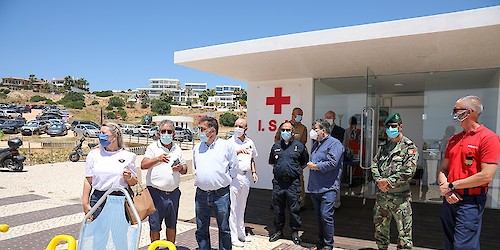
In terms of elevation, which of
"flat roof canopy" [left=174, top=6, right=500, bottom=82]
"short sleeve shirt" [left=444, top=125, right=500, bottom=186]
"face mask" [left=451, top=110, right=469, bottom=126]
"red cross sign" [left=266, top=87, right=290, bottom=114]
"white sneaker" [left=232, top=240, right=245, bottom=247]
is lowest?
"white sneaker" [left=232, top=240, right=245, bottom=247]

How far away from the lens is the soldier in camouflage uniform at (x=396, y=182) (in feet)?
9.69

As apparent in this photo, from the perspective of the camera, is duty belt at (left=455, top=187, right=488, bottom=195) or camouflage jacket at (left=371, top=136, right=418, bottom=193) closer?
duty belt at (left=455, top=187, right=488, bottom=195)

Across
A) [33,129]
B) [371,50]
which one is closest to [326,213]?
[371,50]

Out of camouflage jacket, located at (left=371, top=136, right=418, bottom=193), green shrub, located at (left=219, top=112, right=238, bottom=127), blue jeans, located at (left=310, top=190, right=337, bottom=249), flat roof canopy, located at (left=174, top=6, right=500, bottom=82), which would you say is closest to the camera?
camouflage jacket, located at (left=371, top=136, right=418, bottom=193)

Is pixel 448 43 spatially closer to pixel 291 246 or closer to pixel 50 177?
pixel 291 246

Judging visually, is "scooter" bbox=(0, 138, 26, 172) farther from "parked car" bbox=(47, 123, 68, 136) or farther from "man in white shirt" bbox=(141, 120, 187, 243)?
"parked car" bbox=(47, 123, 68, 136)

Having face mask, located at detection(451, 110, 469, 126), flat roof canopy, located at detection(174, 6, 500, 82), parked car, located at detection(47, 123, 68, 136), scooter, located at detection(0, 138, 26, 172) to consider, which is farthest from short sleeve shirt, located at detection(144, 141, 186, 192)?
parked car, located at detection(47, 123, 68, 136)

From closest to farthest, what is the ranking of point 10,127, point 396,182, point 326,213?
point 396,182
point 326,213
point 10,127

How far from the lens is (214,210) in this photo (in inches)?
121

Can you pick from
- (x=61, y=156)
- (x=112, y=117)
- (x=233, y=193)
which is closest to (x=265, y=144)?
(x=233, y=193)

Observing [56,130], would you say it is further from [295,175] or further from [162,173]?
[295,175]

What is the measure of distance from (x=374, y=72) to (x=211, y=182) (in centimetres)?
397

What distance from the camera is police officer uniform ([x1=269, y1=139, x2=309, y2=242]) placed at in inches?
148

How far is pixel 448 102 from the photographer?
223 inches
